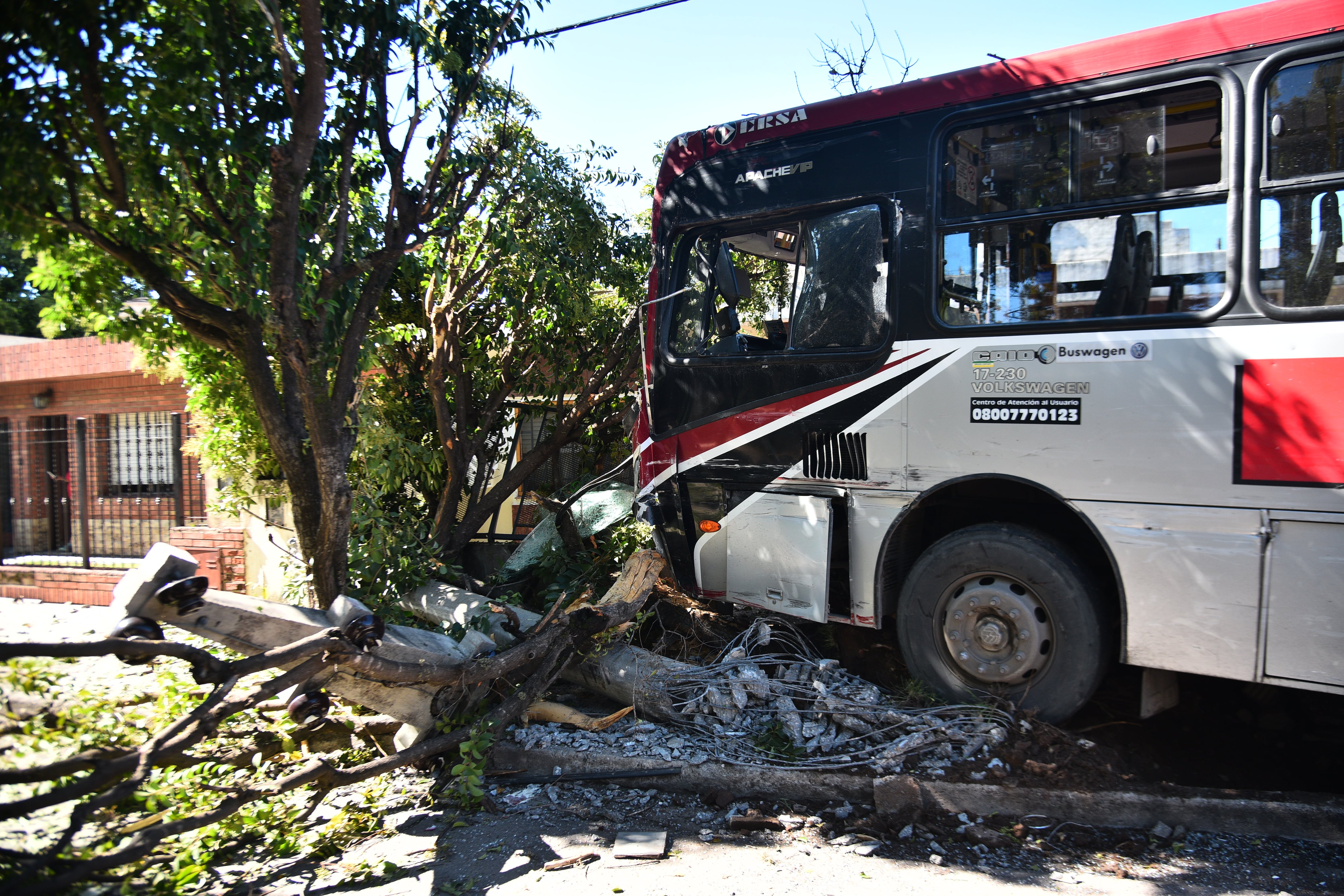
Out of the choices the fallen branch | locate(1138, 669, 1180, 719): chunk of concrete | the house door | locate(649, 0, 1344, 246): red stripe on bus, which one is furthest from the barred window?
locate(1138, 669, 1180, 719): chunk of concrete

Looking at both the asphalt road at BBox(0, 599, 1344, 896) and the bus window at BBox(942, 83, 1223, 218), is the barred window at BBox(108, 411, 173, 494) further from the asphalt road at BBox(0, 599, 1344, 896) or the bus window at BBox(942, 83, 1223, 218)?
the bus window at BBox(942, 83, 1223, 218)

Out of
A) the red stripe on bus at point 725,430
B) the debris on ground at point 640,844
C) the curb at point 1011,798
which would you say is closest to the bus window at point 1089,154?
the red stripe on bus at point 725,430

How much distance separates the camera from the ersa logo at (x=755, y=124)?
16.7 feet

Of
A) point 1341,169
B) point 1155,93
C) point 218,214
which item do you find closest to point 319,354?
point 218,214

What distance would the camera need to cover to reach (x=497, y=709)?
4590 millimetres

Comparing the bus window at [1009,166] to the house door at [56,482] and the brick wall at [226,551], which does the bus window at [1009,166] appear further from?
the house door at [56,482]

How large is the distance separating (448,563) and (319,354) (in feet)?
9.84

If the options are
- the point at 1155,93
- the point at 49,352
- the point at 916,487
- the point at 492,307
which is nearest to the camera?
the point at 1155,93

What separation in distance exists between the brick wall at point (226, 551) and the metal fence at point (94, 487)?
504 mm

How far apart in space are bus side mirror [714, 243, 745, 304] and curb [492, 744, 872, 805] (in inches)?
111

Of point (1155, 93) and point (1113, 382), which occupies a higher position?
point (1155, 93)

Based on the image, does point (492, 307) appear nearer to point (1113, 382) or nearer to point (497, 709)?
point (497, 709)

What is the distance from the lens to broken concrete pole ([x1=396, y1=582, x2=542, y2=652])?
514cm

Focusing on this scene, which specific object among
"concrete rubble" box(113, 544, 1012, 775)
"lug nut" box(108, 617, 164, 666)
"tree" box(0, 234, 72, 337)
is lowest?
→ "concrete rubble" box(113, 544, 1012, 775)
